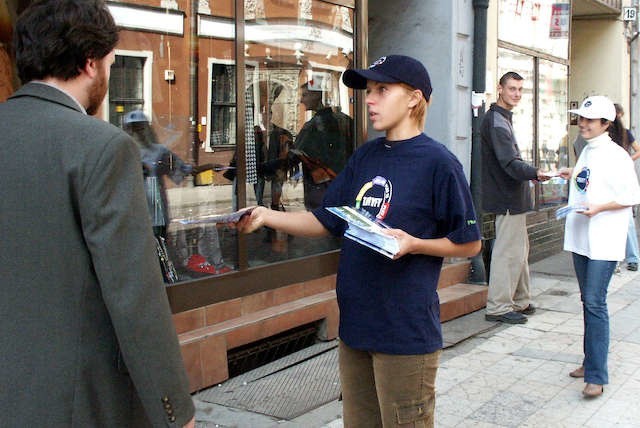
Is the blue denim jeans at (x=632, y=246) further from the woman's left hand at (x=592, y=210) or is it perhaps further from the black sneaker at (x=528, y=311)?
the woman's left hand at (x=592, y=210)

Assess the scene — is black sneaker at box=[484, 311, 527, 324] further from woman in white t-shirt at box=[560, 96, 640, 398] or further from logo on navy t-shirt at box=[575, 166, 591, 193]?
logo on navy t-shirt at box=[575, 166, 591, 193]

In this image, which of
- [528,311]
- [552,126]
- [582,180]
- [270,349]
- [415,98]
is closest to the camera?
[415,98]

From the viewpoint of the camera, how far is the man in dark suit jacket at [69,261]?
Answer: 1.72m

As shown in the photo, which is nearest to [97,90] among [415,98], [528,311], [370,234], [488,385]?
[370,234]

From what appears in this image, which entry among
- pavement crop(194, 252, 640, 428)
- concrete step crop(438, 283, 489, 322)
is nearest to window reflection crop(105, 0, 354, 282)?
pavement crop(194, 252, 640, 428)

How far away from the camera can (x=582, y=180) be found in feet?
16.4

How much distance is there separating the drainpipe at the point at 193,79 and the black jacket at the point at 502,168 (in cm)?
268

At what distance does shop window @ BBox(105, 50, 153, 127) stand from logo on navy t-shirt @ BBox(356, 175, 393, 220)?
2.59 m

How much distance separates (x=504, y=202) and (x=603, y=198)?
1.91 metres

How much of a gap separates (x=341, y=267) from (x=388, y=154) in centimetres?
46

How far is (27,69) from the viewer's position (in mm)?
1850

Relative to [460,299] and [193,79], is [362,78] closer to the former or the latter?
[193,79]

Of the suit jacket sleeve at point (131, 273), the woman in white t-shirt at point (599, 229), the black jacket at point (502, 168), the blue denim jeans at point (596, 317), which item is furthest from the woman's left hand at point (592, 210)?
the suit jacket sleeve at point (131, 273)

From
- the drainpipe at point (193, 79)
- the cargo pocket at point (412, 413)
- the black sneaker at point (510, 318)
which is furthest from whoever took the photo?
the black sneaker at point (510, 318)
